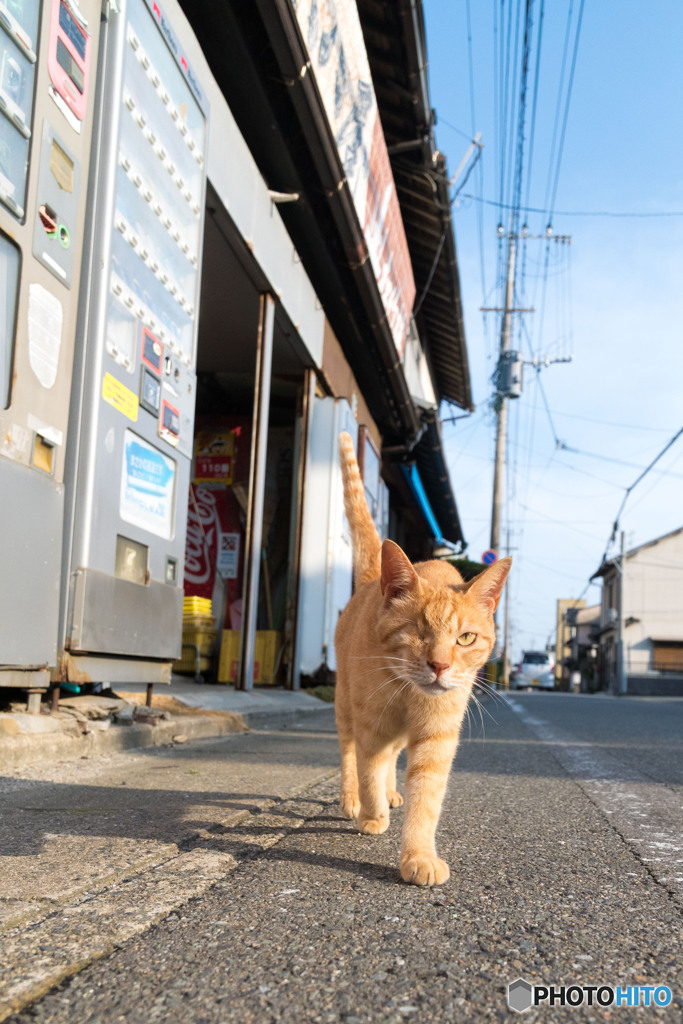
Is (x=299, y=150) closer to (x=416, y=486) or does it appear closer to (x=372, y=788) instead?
(x=372, y=788)

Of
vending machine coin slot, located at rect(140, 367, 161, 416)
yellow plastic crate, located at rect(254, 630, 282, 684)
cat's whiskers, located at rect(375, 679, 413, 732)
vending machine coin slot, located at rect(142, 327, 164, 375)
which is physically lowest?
yellow plastic crate, located at rect(254, 630, 282, 684)

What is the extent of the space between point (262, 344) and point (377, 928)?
263 inches

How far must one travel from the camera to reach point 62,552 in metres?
3.82

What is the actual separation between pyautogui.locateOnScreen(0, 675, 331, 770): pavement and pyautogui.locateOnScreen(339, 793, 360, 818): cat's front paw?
140cm

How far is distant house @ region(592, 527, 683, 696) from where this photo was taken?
153 ft

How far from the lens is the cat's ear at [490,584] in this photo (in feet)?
8.30

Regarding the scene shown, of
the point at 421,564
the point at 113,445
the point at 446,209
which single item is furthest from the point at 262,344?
the point at 446,209

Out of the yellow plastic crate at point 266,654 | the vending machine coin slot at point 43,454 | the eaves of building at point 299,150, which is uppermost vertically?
the eaves of building at point 299,150

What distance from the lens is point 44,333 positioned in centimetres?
363

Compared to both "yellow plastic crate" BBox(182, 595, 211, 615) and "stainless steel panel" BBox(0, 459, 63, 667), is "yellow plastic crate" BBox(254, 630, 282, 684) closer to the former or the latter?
"yellow plastic crate" BBox(182, 595, 211, 615)

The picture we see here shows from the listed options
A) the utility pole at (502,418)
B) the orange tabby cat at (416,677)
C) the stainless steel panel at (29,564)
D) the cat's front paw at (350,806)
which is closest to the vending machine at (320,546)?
the stainless steel panel at (29,564)

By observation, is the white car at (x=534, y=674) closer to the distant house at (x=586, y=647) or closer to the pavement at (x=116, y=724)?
the distant house at (x=586, y=647)

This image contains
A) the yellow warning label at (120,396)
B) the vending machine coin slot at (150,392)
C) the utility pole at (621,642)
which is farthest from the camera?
the utility pole at (621,642)

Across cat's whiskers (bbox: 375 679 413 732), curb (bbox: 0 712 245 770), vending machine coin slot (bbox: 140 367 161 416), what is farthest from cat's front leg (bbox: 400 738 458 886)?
vending machine coin slot (bbox: 140 367 161 416)
